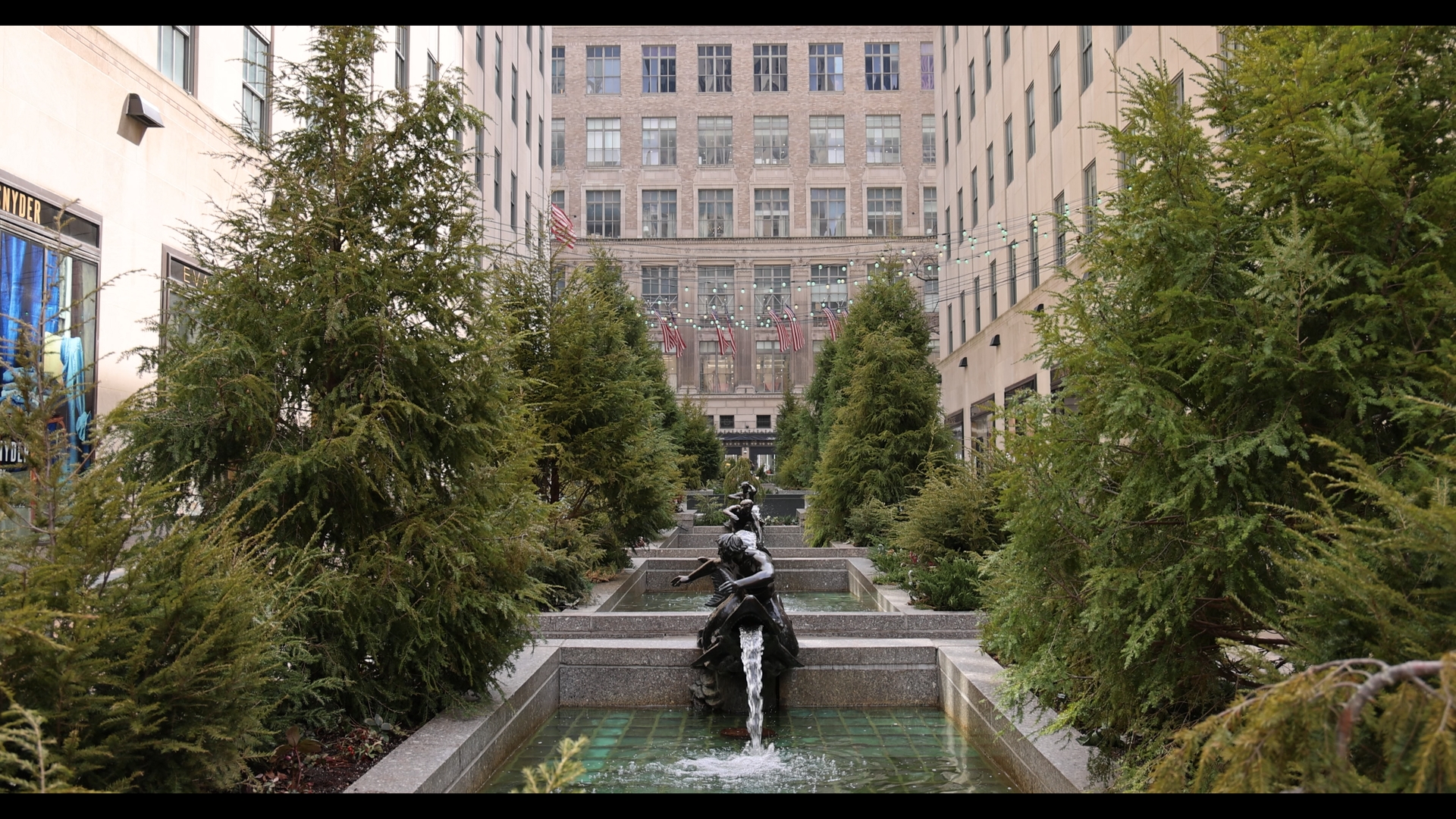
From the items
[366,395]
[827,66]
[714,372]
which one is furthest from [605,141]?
[366,395]

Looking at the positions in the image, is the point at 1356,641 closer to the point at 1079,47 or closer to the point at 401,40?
the point at 1079,47

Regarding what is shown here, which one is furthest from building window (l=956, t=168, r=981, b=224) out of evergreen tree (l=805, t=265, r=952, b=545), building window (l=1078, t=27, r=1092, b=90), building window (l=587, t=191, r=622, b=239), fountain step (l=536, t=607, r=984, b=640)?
building window (l=587, t=191, r=622, b=239)

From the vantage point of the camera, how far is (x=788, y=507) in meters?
38.1

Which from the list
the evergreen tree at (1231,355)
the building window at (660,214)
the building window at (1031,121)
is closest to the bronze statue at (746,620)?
the evergreen tree at (1231,355)

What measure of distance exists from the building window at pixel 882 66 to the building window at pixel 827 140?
11.5ft

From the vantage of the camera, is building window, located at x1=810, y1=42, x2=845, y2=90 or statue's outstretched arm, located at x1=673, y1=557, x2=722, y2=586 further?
building window, located at x1=810, y1=42, x2=845, y2=90

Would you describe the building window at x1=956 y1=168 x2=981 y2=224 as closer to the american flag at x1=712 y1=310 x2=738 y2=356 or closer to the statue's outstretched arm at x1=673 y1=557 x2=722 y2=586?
the american flag at x1=712 y1=310 x2=738 y2=356

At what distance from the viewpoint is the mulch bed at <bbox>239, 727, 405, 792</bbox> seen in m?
5.86

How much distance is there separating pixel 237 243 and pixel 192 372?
129cm

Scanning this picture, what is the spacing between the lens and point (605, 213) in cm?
7412

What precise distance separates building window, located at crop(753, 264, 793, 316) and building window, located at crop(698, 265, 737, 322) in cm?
169

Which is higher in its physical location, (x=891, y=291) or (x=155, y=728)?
(x=891, y=291)

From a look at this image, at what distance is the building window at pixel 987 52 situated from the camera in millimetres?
35062

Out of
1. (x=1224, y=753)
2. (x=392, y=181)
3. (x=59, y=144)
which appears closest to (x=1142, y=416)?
(x=1224, y=753)
